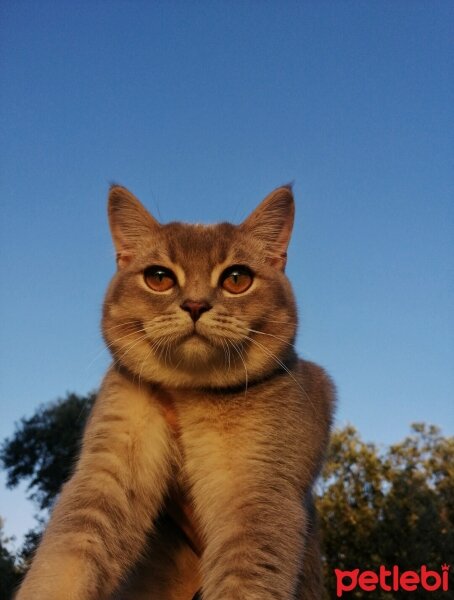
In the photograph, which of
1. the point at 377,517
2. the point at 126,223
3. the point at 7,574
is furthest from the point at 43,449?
the point at 126,223

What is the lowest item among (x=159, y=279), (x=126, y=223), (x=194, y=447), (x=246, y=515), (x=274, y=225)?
(x=246, y=515)

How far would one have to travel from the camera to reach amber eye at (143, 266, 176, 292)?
3.85 metres

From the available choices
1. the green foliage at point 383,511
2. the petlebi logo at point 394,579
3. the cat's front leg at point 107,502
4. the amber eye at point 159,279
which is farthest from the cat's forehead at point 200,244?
the green foliage at point 383,511

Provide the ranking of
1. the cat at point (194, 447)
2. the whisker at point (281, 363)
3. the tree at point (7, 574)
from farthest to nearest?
the tree at point (7, 574)
the whisker at point (281, 363)
the cat at point (194, 447)

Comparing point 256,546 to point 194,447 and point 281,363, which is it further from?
point 281,363

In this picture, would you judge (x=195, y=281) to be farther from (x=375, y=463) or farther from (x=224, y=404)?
(x=375, y=463)

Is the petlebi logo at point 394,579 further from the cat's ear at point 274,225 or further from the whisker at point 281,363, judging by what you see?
the cat's ear at point 274,225

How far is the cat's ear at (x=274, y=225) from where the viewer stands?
4402mm

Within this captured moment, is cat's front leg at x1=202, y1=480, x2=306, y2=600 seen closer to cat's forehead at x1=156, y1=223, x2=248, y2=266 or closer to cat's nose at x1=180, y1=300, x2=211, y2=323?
cat's nose at x1=180, y1=300, x2=211, y2=323

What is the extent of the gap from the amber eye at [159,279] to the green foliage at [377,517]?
15293 mm

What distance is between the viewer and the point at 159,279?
3.88 meters

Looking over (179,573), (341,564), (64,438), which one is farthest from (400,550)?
(179,573)

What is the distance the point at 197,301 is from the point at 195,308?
5 centimetres

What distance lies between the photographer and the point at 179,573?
3938mm
